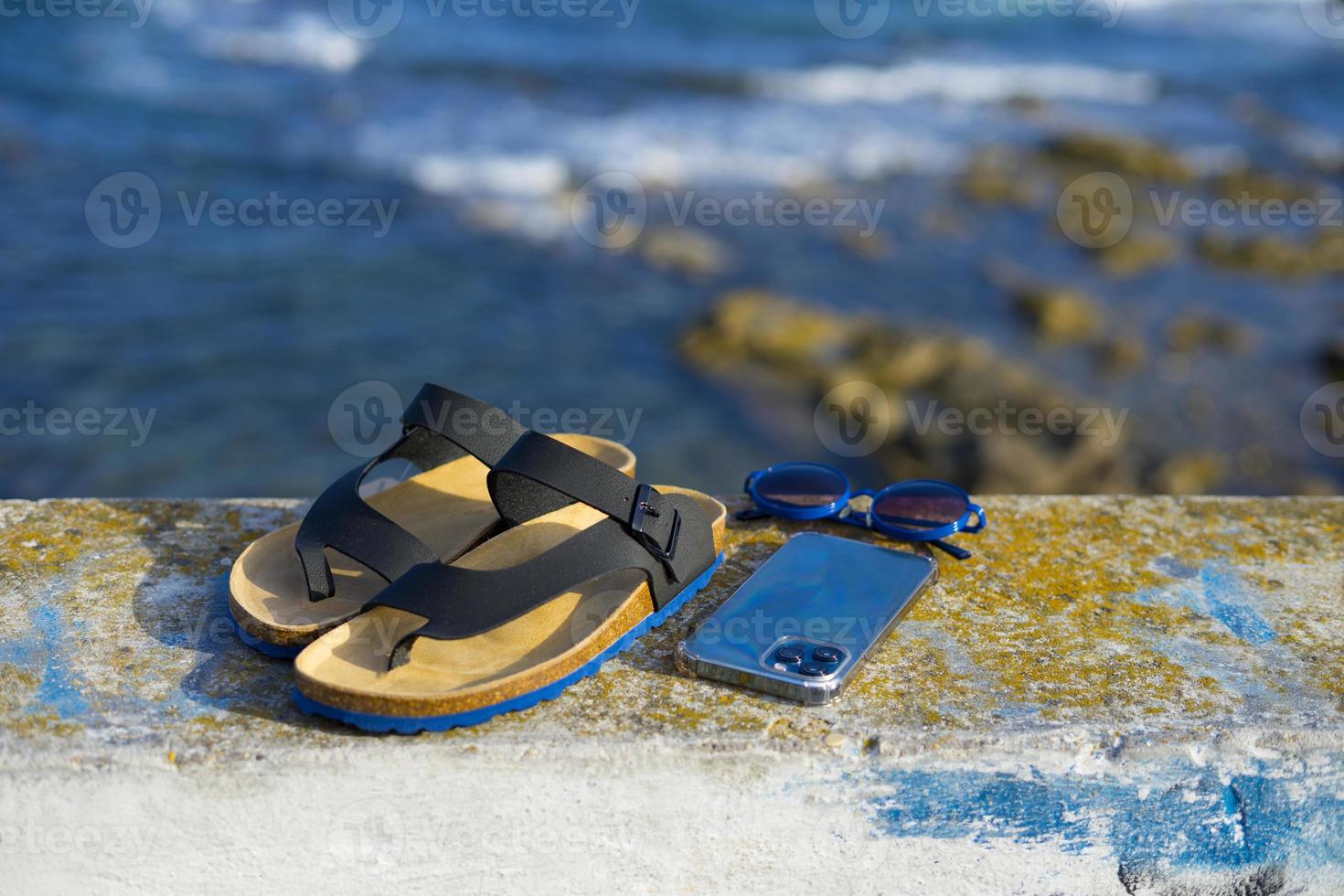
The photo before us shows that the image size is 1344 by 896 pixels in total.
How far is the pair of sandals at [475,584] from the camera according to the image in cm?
174

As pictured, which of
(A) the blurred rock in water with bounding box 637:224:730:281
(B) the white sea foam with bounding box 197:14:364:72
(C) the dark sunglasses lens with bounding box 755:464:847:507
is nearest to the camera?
(C) the dark sunglasses lens with bounding box 755:464:847:507

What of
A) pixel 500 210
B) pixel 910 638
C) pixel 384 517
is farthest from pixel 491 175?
pixel 910 638

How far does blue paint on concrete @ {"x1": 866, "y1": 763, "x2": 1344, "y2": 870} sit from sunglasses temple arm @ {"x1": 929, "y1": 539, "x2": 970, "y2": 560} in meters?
0.62

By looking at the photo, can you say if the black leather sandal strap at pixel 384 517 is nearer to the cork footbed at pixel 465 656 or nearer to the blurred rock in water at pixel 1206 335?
the cork footbed at pixel 465 656

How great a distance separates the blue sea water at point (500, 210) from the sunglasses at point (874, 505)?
3.69 m

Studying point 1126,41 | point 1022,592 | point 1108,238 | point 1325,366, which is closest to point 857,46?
point 1126,41

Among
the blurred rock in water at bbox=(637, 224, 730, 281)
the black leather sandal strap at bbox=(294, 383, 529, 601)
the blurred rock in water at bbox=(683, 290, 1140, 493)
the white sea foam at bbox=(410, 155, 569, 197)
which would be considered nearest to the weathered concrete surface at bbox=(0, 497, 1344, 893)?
the black leather sandal strap at bbox=(294, 383, 529, 601)

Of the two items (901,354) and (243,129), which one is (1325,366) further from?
(243,129)

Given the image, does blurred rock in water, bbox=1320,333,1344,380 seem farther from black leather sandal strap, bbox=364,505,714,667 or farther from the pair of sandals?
black leather sandal strap, bbox=364,505,714,667

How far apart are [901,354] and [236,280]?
15.3 ft

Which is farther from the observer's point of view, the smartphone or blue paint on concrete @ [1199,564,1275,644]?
blue paint on concrete @ [1199,564,1275,644]

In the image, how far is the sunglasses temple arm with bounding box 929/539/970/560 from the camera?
232 centimetres

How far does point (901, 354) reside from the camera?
24.0 feet

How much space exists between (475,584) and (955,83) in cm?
1496
